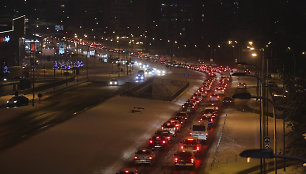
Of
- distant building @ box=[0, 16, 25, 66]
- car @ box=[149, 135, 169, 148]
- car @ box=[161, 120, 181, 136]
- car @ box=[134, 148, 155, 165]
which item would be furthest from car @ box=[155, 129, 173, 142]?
distant building @ box=[0, 16, 25, 66]

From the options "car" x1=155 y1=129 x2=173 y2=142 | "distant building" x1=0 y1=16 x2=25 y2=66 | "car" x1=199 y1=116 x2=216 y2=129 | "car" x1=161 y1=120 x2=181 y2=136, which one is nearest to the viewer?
"car" x1=155 y1=129 x2=173 y2=142

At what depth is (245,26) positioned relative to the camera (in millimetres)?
133625

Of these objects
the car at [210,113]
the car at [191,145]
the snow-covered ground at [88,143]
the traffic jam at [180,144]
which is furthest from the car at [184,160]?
the car at [210,113]

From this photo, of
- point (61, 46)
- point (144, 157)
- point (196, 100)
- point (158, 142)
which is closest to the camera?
point (144, 157)

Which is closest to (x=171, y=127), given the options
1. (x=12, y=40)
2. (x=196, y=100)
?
(x=196, y=100)

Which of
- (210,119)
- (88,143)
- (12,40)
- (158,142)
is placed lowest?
(88,143)

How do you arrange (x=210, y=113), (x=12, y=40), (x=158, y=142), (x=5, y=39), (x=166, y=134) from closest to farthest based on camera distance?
(x=158, y=142) → (x=166, y=134) → (x=210, y=113) → (x=5, y=39) → (x=12, y=40)

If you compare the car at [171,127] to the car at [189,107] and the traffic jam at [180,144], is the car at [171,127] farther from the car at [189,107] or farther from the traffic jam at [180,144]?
the car at [189,107]

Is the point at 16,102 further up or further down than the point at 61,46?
further down

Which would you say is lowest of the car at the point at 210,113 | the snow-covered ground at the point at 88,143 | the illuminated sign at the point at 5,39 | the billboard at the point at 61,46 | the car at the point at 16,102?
the snow-covered ground at the point at 88,143

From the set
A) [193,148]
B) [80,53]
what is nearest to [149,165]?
[193,148]

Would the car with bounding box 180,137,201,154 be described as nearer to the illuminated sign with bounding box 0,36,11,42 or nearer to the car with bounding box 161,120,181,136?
the car with bounding box 161,120,181,136

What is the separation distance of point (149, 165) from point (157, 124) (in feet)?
57.2

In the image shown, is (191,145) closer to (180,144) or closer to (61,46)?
(180,144)
